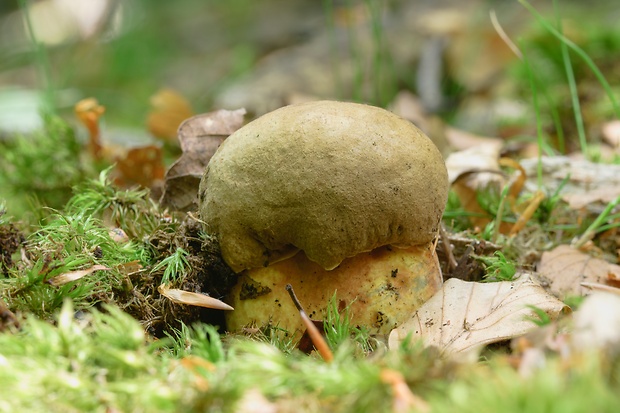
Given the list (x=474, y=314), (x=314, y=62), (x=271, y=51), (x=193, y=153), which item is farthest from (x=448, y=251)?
(x=271, y=51)

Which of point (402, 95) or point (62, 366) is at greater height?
point (62, 366)

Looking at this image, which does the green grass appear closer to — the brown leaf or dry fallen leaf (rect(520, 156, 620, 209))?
the brown leaf

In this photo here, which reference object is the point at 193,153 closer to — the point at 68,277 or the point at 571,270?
the point at 68,277

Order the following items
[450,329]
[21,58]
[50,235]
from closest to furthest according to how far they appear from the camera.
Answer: [450,329], [50,235], [21,58]

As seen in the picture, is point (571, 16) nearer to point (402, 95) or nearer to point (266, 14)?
point (402, 95)

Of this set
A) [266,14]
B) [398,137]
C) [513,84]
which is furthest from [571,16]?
[398,137]

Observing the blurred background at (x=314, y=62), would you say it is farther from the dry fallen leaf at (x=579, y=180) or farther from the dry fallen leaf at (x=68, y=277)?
the dry fallen leaf at (x=68, y=277)

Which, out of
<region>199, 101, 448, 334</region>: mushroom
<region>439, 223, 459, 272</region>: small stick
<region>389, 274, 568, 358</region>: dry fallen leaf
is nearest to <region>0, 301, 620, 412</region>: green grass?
<region>389, 274, 568, 358</region>: dry fallen leaf
